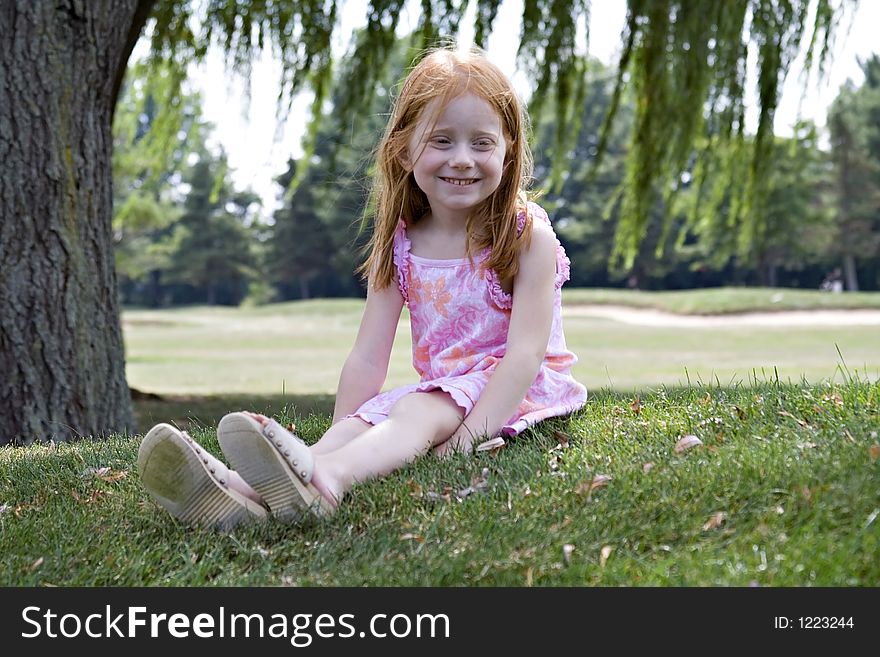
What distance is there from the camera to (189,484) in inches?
83.5

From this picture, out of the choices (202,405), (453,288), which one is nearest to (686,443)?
(453,288)

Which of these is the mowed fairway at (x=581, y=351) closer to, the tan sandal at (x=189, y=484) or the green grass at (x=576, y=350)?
the green grass at (x=576, y=350)

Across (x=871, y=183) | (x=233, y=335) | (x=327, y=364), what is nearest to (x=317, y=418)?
(x=327, y=364)

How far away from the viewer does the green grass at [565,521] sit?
1.75m

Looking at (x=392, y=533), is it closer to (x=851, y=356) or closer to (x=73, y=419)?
(x=73, y=419)

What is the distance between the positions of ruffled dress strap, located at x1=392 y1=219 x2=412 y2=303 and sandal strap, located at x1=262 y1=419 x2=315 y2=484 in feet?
2.74

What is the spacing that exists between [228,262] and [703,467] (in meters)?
37.7

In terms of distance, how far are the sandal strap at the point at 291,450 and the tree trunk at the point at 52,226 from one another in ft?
6.62

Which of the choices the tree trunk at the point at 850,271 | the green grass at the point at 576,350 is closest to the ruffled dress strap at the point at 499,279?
the green grass at the point at 576,350

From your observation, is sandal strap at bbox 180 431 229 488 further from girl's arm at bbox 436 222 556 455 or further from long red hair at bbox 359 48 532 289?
long red hair at bbox 359 48 532 289

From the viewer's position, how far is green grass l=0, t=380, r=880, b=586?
1.75 meters

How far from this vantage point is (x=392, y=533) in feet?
6.66

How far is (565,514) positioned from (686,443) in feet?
1.55

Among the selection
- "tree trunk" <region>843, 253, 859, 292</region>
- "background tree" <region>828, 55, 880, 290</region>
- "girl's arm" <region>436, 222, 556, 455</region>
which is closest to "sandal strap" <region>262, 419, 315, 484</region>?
"girl's arm" <region>436, 222, 556, 455</region>
